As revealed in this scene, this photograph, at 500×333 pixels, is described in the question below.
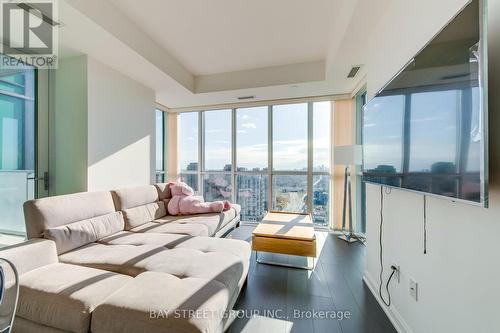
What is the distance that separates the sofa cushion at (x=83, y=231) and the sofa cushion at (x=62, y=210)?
0.17 ft

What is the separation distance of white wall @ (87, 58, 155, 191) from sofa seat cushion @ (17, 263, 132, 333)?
1.35m

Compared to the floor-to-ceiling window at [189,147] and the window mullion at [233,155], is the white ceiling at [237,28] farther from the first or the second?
the floor-to-ceiling window at [189,147]

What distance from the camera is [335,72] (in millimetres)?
2914

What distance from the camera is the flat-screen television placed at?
82cm

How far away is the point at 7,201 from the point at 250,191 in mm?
3413

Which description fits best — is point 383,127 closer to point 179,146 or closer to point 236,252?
point 236,252

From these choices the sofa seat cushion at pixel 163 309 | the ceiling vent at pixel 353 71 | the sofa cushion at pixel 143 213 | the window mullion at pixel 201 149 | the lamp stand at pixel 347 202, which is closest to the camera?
the sofa seat cushion at pixel 163 309

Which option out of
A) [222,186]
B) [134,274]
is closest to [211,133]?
[222,186]

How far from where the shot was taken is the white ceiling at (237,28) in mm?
2061

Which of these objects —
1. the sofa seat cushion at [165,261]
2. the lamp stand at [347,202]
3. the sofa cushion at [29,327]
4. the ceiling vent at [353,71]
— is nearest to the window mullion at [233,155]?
the lamp stand at [347,202]

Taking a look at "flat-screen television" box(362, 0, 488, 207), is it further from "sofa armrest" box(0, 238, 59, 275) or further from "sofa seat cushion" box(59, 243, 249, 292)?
"sofa armrest" box(0, 238, 59, 275)

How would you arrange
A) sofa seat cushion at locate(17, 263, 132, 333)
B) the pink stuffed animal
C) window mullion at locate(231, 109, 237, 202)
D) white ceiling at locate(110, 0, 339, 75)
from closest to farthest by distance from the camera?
sofa seat cushion at locate(17, 263, 132, 333) → white ceiling at locate(110, 0, 339, 75) → the pink stuffed animal → window mullion at locate(231, 109, 237, 202)

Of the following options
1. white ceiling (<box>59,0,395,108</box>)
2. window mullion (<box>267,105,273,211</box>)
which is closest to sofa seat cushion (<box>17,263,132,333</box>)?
white ceiling (<box>59,0,395,108</box>)

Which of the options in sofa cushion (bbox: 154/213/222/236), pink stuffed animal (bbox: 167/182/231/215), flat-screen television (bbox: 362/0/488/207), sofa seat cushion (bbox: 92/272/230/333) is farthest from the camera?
pink stuffed animal (bbox: 167/182/231/215)
